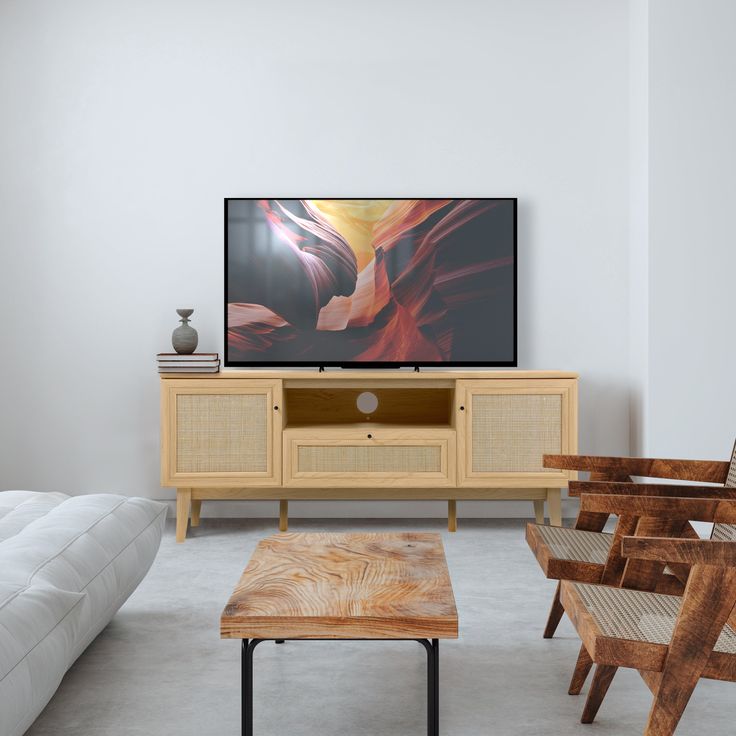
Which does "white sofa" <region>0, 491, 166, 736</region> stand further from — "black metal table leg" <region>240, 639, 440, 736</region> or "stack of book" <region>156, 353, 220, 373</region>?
"stack of book" <region>156, 353, 220, 373</region>

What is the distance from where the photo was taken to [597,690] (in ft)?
6.67

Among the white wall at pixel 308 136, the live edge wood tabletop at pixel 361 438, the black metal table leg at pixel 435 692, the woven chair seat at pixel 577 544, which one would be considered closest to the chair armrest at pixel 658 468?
the woven chair seat at pixel 577 544

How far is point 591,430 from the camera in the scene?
14.6 ft

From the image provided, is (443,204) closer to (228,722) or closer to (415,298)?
(415,298)

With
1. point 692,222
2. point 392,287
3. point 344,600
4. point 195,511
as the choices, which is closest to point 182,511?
point 195,511

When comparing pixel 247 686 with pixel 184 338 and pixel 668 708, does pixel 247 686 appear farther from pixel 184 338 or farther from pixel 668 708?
pixel 184 338

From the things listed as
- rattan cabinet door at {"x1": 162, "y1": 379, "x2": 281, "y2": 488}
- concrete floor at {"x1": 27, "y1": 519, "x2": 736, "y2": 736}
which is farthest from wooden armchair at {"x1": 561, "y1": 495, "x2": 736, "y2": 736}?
rattan cabinet door at {"x1": 162, "y1": 379, "x2": 281, "y2": 488}

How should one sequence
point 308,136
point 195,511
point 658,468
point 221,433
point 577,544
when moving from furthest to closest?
point 308,136, point 195,511, point 221,433, point 658,468, point 577,544

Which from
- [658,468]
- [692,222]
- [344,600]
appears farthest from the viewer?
[692,222]

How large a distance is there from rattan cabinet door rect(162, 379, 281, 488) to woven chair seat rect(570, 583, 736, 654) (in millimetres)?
2260

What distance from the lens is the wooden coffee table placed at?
1.78m

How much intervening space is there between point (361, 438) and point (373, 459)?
0.11m

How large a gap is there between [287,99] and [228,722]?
3.28 meters

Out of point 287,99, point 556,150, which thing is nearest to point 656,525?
point 556,150
